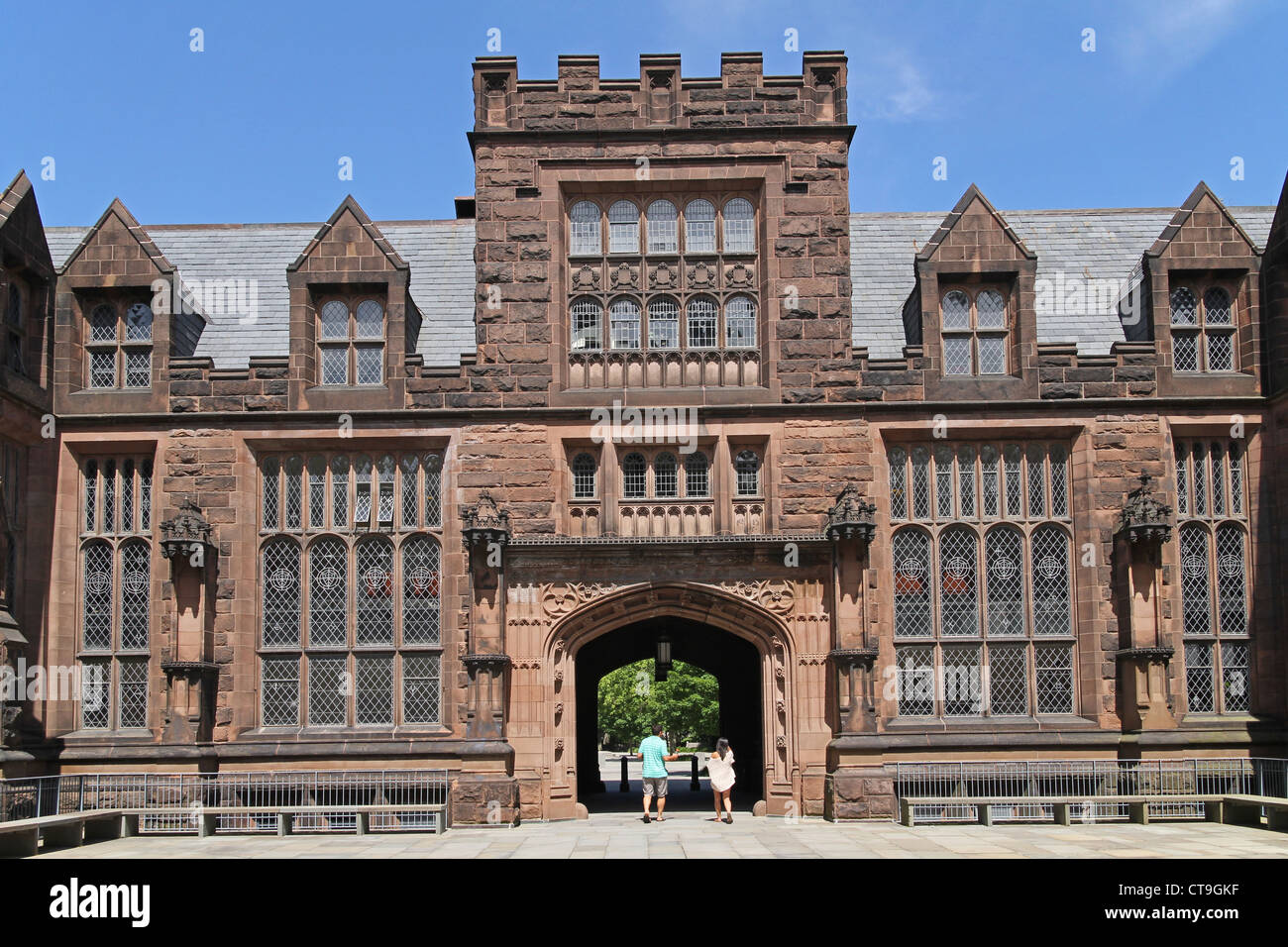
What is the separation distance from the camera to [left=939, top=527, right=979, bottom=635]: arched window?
21.3 meters

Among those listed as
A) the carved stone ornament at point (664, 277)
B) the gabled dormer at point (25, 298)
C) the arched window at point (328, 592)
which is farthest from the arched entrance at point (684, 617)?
the gabled dormer at point (25, 298)

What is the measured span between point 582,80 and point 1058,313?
29.9ft

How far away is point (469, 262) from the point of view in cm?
2508

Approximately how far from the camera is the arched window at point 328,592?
69.9 ft

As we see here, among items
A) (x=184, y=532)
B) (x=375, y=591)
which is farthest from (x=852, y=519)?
(x=184, y=532)

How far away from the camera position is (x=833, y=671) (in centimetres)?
2072

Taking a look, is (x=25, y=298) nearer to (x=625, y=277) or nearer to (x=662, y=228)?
(x=625, y=277)

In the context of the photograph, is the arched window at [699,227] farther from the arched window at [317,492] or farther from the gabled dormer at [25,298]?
the gabled dormer at [25,298]

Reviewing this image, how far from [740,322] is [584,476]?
3632 mm

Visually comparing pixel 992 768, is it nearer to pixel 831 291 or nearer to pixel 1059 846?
pixel 1059 846

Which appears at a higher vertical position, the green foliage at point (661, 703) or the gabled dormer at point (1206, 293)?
the gabled dormer at point (1206, 293)

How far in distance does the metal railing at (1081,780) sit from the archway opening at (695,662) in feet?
16.9

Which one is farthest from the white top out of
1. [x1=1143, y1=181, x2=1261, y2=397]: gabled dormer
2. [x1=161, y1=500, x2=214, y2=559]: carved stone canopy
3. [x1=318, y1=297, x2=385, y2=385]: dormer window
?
[x1=1143, y1=181, x2=1261, y2=397]: gabled dormer
